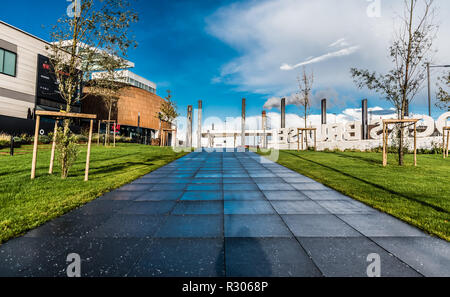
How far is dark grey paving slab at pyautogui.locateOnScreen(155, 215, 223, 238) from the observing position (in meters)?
2.89

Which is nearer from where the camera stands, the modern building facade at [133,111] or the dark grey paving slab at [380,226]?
the dark grey paving slab at [380,226]

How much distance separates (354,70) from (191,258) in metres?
12.7

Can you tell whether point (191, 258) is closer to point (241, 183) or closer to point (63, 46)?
point (241, 183)

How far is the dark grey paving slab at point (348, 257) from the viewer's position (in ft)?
6.64

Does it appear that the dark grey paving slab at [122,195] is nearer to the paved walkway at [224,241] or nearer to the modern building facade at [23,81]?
the paved walkway at [224,241]

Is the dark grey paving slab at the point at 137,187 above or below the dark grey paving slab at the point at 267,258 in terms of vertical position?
above

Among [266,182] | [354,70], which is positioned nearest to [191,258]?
[266,182]

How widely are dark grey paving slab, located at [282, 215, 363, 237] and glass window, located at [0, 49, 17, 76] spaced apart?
3393cm

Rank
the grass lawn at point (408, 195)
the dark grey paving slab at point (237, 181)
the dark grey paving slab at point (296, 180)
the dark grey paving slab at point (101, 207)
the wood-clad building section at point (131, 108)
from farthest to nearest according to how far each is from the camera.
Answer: the wood-clad building section at point (131, 108)
the dark grey paving slab at point (296, 180)
the dark grey paving slab at point (237, 181)
the dark grey paving slab at point (101, 207)
the grass lawn at point (408, 195)

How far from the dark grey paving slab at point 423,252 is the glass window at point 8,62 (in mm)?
35161

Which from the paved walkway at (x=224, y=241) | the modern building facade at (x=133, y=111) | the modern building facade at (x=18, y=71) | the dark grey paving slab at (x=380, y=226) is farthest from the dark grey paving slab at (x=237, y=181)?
the modern building facade at (x=133, y=111)

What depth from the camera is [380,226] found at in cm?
321

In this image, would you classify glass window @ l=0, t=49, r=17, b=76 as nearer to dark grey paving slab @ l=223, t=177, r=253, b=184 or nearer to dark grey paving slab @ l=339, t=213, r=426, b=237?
dark grey paving slab @ l=223, t=177, r=253, b=184
